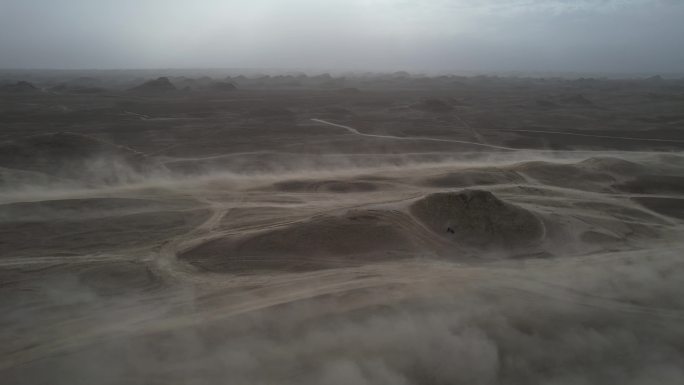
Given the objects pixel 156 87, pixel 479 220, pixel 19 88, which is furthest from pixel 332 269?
pixel 19 88

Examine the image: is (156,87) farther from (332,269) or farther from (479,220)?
(332,269)

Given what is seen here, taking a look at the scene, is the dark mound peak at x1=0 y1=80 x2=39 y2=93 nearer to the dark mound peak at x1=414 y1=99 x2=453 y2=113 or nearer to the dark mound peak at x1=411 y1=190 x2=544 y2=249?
the dark mound peak at x1=414 y1=99 x2=453 y2=113

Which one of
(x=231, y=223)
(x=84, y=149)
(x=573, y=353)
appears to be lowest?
(x=573, y=353)

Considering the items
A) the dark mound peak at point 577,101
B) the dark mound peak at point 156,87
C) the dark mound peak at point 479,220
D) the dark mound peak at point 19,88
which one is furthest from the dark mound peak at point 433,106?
the dark mound peak at point 19,88

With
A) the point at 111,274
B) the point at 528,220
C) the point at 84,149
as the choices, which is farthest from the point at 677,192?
the point at 84,149

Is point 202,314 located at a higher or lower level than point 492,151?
lower

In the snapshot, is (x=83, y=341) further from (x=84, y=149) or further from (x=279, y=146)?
(x=279, y=146)

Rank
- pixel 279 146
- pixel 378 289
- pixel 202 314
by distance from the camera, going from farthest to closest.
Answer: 1. pixel 279 146
2. pixel 378 289
3. pixel 202 314
